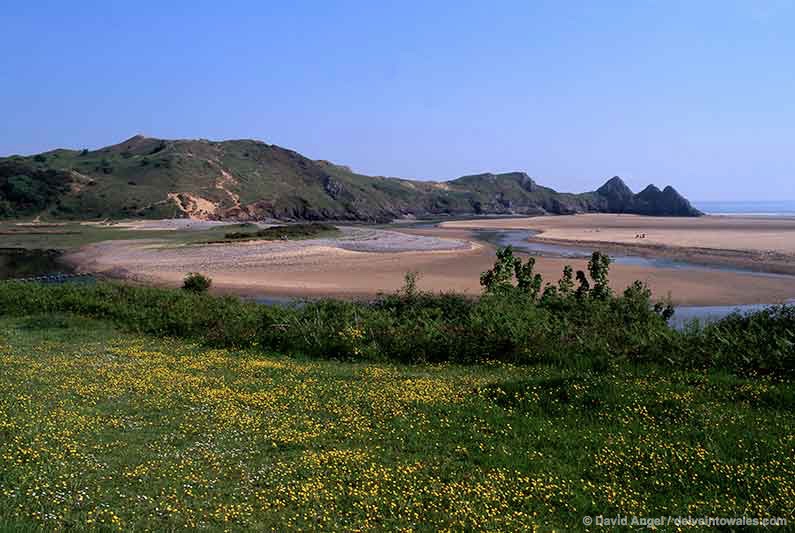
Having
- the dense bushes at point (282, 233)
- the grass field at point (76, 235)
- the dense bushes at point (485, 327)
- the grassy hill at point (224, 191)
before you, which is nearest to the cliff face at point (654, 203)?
the grassy hill at point (224, 191)

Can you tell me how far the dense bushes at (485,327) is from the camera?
13953 millimetres

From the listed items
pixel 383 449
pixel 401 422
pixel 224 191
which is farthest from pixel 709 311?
pixel 224 191

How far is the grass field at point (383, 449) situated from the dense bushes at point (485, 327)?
1220 millimetres

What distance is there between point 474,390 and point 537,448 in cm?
287

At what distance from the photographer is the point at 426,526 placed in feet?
22.2

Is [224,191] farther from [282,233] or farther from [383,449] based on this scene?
[383,449]

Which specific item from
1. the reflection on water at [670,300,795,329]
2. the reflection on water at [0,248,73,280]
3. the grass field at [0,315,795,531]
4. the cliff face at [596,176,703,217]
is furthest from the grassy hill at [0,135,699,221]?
the grass field at [0,315,795,531]

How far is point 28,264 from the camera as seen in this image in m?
49.4

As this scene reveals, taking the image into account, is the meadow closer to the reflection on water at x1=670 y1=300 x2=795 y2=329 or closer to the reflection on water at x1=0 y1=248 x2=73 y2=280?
the reflection on water at x1=670 y1=300 x2=795 y2=329

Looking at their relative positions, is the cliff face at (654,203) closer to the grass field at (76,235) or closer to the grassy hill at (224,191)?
the grassy hill at (224,191)

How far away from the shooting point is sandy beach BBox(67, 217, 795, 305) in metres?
→ 36.5

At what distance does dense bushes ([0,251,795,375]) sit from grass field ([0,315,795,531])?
122cm

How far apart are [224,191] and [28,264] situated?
7747 centimetres

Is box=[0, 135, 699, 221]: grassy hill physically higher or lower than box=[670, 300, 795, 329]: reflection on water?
higher
